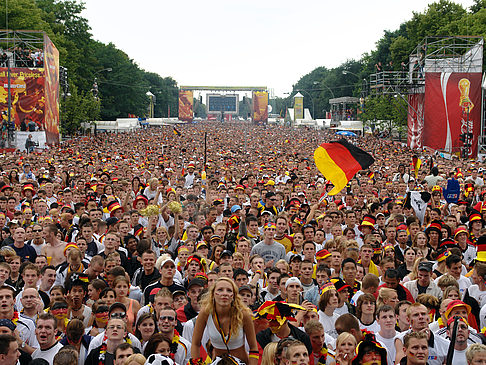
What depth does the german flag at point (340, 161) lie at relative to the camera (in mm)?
13938

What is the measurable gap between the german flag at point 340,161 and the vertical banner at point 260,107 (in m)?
125

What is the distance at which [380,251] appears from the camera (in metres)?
10.6

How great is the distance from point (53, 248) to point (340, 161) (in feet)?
20.1

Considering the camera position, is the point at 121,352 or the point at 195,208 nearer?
the point at 121,352

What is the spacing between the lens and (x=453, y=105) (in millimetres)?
42406

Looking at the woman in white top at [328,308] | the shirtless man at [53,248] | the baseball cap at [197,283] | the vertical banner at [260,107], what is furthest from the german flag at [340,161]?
the vertical banner at [260,107]

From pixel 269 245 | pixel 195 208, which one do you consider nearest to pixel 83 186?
pixel 195 208

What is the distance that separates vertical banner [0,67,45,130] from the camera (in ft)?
144

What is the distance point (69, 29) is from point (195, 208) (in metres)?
74.0

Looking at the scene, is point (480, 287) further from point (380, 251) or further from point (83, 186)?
point (83, 186)

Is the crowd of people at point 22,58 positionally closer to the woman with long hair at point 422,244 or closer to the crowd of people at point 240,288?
the crowd of people at point 240,288

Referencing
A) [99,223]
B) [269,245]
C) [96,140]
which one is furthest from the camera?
[96,140]

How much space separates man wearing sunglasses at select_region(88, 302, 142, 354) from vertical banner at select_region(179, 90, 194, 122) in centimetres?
13385

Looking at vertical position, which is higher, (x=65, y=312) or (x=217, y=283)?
(x=217, y=283)
